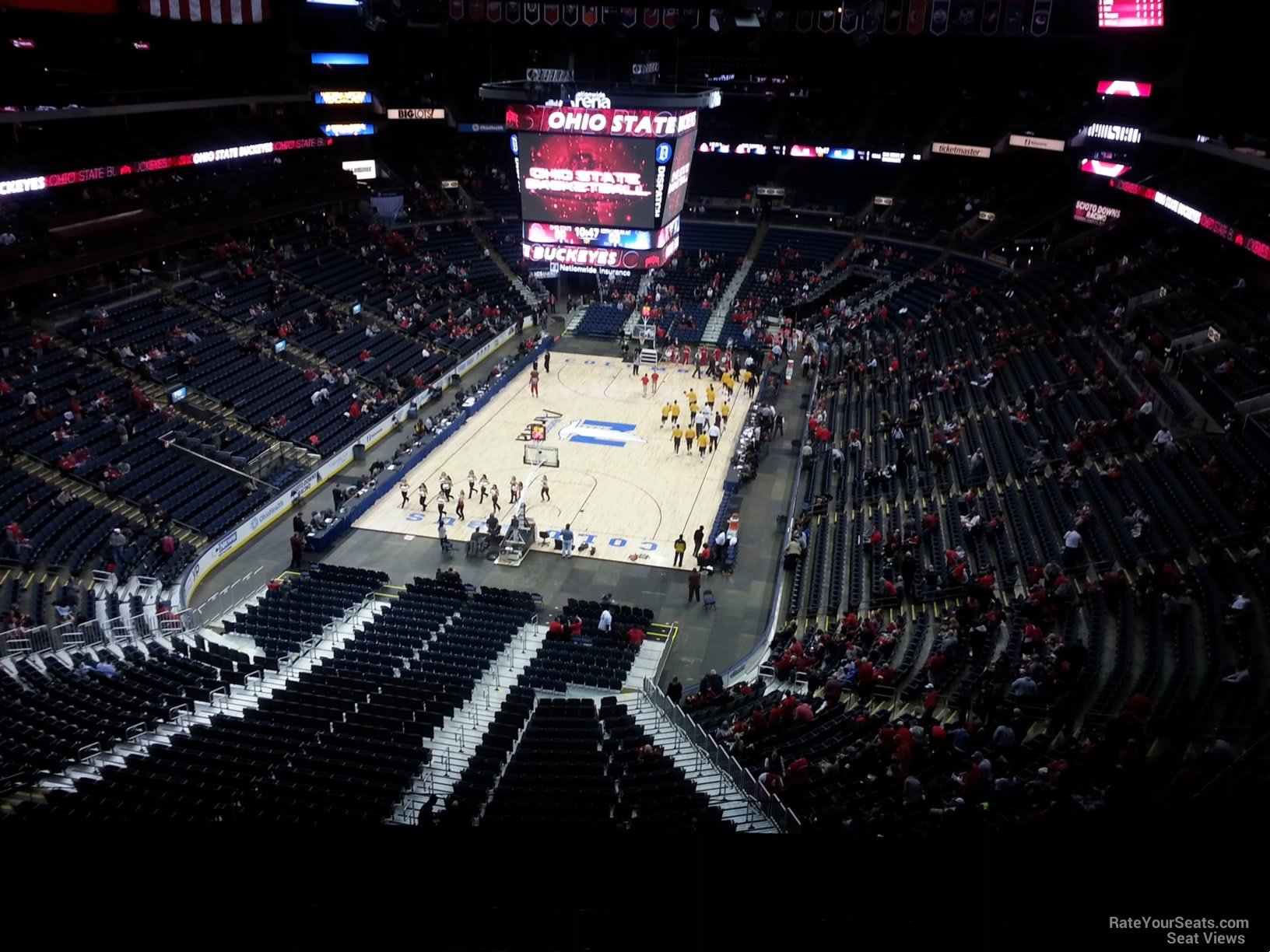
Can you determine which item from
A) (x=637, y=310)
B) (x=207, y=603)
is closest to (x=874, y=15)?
(x=637, y=310)

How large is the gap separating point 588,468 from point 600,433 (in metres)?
3.35

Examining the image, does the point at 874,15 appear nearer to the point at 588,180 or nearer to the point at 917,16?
the point at 917,16

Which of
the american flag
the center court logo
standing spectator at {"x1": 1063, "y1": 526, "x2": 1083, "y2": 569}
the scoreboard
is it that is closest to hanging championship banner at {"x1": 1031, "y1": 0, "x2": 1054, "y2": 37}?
the scoreboard

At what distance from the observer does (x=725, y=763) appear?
1486cm

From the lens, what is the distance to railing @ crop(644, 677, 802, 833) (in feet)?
42.1

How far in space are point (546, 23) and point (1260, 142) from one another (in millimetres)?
32293

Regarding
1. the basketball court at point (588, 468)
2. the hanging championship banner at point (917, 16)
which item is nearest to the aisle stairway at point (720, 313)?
the basketball court at point (588, 468)

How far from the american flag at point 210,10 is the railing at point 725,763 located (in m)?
32.8

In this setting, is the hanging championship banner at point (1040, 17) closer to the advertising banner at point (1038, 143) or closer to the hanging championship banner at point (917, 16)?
the advertising banner at point (1038, 143)

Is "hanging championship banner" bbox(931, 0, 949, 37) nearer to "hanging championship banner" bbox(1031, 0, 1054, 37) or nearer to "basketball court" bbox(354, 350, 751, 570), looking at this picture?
"hanging championship banner" bbox(1031, 0, 1054, 37)

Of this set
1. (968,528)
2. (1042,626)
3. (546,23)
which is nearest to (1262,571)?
Answer: (1042,626)

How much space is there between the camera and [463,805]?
12555 millimetres

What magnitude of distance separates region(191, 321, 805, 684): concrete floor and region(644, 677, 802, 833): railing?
206 cm

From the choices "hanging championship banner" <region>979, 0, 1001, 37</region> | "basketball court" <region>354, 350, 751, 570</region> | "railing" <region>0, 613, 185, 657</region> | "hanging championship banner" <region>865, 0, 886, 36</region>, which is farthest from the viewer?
"hanging championship banner" <region>979, 0, 1001, 37</region>
